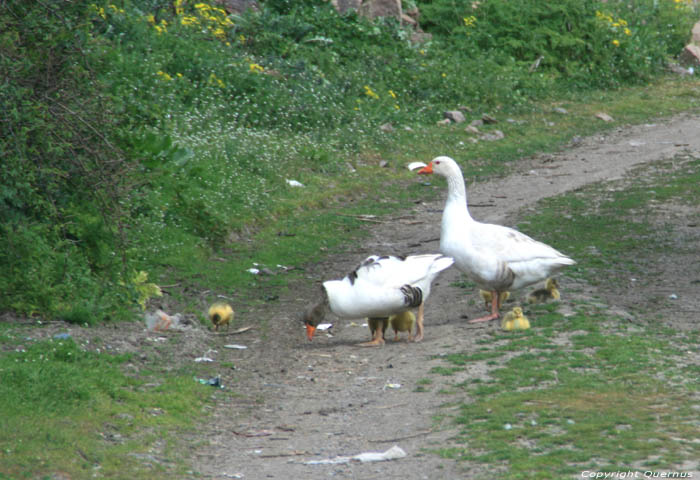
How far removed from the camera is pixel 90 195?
31.0ft

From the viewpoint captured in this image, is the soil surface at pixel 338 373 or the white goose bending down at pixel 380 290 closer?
the soil surface at pixel 338 373

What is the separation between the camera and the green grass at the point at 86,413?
19.9ft

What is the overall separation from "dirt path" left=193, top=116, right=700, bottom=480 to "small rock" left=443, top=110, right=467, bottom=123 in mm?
6828

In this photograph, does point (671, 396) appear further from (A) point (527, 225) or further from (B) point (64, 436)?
(A) point (527, 225)

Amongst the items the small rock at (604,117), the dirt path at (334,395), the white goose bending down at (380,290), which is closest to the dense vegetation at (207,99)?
the small rock at (604,117)

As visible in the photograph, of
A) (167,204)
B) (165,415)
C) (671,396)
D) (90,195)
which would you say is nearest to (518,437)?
(671,396)

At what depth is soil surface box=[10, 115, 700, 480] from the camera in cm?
648

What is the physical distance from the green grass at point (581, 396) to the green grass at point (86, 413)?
6.57ft

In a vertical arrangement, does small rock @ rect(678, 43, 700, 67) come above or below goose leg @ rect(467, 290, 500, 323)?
above

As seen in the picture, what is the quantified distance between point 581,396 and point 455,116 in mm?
13282

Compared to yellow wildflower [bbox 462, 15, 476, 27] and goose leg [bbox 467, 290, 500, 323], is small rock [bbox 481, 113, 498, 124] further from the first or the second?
goose leg [bbox 467, 290, 500, 323]

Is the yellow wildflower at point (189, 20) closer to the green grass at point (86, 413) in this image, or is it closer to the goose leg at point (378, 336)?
the goose leg at point (378, 336)

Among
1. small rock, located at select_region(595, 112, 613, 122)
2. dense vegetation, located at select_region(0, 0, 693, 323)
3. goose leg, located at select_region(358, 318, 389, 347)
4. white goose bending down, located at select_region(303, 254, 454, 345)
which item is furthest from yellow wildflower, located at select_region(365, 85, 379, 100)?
goose leg, located at select_region(358, 318, 389, 347)

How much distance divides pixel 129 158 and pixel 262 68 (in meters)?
8.12
